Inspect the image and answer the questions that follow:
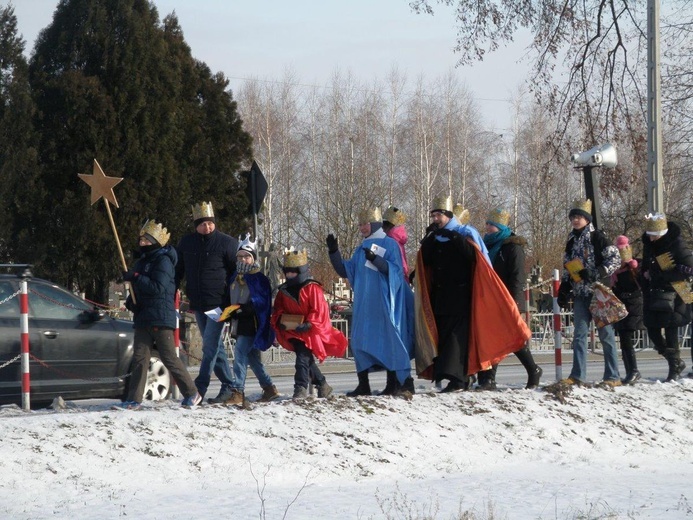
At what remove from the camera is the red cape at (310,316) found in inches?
437

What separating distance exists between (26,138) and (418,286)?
24.1 meters

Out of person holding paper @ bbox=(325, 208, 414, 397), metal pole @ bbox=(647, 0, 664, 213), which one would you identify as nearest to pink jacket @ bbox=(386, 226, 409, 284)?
person holding paper @ bbox=(325, 208, 414, 397)

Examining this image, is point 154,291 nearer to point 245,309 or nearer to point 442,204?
point 245,309

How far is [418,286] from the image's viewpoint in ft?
37.6

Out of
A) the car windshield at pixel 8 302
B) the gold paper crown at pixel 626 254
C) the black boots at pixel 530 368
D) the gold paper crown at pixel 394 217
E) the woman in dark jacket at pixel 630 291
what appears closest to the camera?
the gold paper crown at pixel 394 217

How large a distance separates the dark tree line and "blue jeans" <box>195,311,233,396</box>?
2277 centimetres

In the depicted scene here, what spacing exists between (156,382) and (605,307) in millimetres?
5038

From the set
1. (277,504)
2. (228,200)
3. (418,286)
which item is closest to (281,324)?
(418,286)

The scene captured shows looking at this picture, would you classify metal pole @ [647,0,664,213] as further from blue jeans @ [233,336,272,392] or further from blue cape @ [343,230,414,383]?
blue jeans @ [233,336,272,392]

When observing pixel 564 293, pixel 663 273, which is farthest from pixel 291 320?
pixel 663 273

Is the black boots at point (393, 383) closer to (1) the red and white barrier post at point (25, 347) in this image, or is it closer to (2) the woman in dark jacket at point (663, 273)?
(1) the red and white barrier post at point (25, 347)

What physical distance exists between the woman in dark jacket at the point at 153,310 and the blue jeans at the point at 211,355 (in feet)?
1.00

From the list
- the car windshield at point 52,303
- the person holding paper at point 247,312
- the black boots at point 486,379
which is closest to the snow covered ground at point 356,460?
the black boots at point 486,379

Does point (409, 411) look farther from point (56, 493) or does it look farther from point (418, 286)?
point (56, 493)
